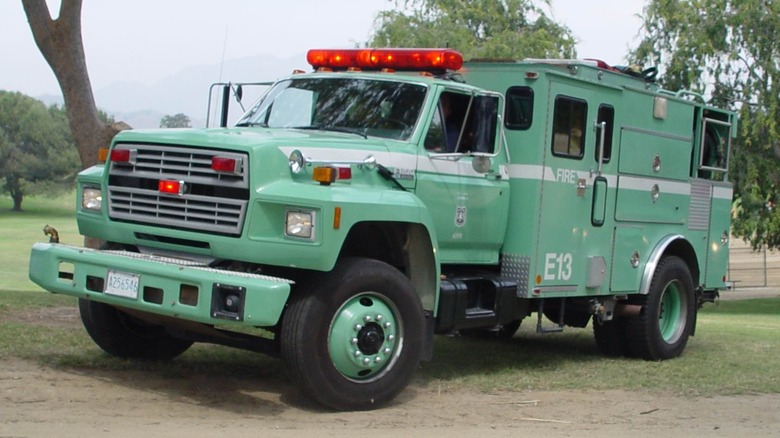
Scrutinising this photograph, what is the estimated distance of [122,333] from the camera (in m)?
9.29

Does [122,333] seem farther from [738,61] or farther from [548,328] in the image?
[738,61]

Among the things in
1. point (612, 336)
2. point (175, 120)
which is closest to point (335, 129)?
point (175, 120)

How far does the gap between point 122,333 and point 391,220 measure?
105 inches

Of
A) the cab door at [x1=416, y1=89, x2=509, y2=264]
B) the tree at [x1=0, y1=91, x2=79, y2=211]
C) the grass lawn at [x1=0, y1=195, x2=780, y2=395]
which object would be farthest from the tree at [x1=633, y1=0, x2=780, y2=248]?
the tree at [x1=0, y1=91, x2=79, y2=211]

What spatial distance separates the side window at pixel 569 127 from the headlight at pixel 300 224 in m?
3.11

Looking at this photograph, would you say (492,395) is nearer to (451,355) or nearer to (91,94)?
(451,355)

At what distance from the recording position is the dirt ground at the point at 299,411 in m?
7.14

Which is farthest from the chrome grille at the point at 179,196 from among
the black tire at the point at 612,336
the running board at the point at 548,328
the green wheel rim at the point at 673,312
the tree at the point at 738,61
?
the tree at the point at 738,61

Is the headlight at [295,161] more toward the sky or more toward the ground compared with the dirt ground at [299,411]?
more toward the sky

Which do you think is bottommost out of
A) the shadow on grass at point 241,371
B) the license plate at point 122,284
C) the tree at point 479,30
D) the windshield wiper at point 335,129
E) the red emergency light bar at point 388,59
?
the shadow on grass at point 241,371

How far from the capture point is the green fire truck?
301 inches

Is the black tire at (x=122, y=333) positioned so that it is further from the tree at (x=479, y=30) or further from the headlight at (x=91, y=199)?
the tree at (x=479, y=30)

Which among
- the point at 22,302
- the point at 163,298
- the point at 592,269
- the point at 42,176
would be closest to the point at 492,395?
the point at 592,269

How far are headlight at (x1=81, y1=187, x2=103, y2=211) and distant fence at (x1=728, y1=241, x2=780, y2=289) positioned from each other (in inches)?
1420
